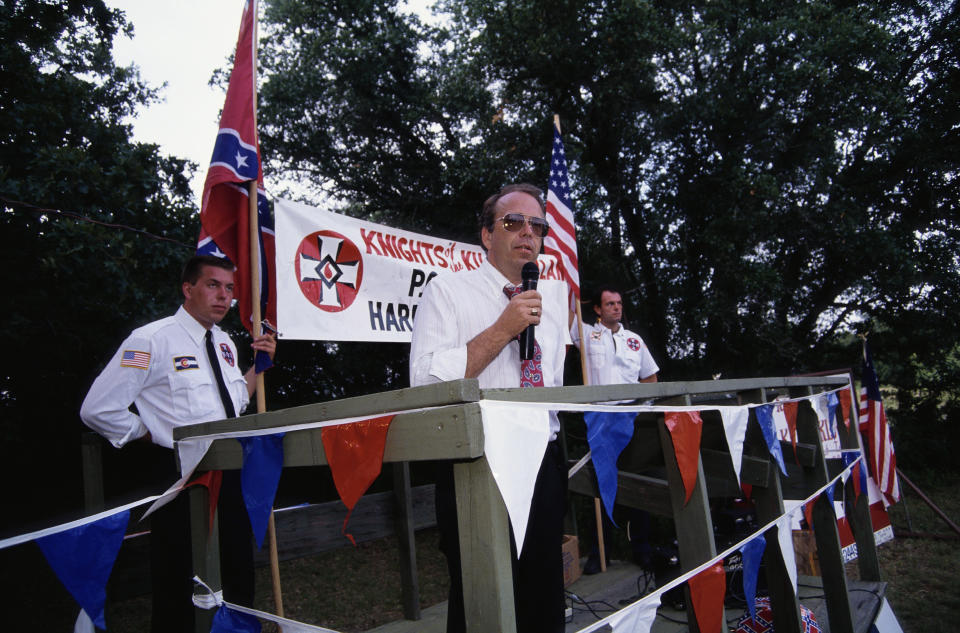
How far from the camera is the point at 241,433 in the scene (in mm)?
1745

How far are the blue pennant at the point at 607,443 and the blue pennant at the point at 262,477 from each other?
90cm

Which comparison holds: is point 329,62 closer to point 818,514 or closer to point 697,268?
point 697,268

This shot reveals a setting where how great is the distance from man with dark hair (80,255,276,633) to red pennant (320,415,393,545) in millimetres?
1236

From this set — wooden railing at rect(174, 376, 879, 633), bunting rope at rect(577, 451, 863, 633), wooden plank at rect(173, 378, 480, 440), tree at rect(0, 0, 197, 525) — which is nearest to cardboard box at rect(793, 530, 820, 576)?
wooden railing at rect(174, 376, 879, 633)

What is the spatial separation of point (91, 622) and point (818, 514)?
3.24 metres

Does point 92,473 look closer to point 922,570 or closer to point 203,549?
point 203,549

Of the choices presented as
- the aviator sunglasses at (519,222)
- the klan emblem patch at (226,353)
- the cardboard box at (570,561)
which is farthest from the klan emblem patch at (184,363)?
the cardboard box at (570,561)

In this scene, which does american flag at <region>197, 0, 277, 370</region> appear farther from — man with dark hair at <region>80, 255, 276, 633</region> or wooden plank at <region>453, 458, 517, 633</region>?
wooden plank at <region>453, 458, 517, 633</region>

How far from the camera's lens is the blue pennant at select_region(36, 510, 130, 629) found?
1630mm

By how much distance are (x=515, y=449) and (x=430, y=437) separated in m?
0.19

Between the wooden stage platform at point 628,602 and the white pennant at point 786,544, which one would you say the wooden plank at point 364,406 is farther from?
the wooden stage platform at point 628,602

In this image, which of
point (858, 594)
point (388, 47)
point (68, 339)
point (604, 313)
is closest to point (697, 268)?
point (604, 313)

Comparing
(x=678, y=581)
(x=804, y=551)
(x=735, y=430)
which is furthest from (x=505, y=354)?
(x=804, y=551)

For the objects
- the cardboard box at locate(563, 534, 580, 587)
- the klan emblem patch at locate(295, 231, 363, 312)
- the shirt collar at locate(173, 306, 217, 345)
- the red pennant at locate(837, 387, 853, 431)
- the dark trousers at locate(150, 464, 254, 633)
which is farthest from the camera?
the cardboard box at locate(563, 534, 580, 587)
